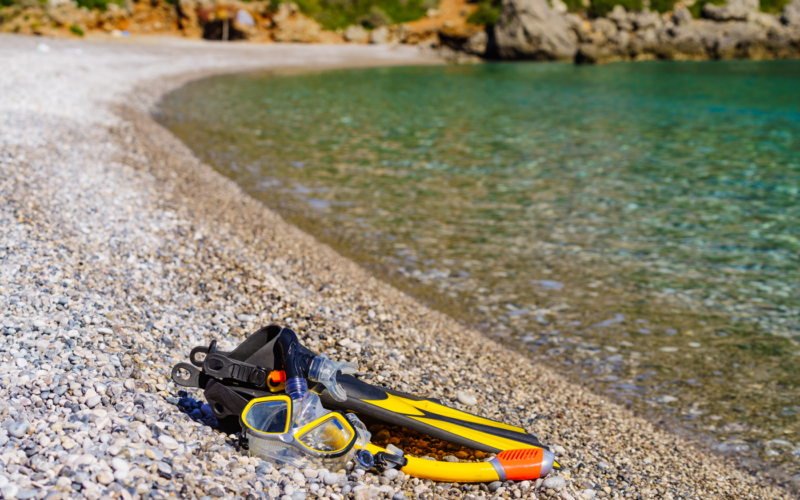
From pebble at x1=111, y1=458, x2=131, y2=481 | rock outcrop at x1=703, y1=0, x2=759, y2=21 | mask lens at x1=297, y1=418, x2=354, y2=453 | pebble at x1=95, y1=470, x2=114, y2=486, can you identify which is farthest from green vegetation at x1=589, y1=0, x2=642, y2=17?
pebble at x1=95, y1=470, x2=114, y2=486

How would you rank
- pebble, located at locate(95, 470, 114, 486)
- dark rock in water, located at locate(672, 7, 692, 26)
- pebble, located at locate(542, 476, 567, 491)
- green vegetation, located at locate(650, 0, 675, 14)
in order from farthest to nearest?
1. green vegetation, located at locate(650, 0, 675, 14)
2. dark rock in water, located at locate(672, 7, 692, 26)
3. pebble, located at locate(542, 476, 567, 491)
4. pebble, located at locate(95, 470, 114, 486)

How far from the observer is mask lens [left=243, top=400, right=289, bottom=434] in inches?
127

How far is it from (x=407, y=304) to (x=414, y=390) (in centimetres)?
208

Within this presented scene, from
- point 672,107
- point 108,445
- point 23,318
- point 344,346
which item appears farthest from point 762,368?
point 672,107

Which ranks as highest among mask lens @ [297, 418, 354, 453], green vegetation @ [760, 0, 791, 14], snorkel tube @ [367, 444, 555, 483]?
green vegetation @ [760, 0, 791, 14]

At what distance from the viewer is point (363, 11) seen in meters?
55.9

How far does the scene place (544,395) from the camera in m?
4.98

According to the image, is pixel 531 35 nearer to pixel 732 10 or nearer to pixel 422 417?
pixel 732 10

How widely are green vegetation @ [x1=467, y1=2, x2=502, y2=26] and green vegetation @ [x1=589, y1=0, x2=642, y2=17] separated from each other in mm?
9735

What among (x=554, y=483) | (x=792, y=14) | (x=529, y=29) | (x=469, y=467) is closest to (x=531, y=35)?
(x=529, y=29)

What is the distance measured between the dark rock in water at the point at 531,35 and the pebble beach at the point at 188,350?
43.3m

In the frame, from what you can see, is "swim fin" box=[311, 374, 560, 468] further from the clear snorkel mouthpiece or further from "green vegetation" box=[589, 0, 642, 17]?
"green vegetation" box=[589, 0, 642, 17]

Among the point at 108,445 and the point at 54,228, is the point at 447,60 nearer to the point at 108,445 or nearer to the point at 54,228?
the point at 54,228

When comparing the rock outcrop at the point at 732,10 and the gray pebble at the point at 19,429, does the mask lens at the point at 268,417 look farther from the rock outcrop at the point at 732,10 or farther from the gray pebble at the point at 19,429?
the rock outcrop at the point at 732,10
